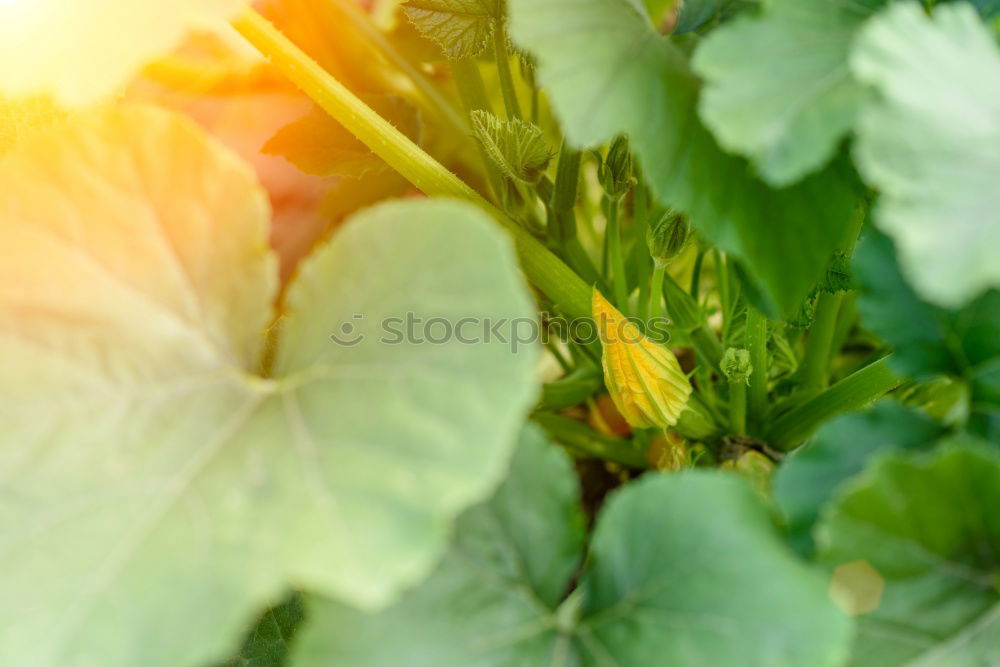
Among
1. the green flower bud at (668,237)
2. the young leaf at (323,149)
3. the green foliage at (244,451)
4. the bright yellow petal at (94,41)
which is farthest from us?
the young leaf at (323,149)

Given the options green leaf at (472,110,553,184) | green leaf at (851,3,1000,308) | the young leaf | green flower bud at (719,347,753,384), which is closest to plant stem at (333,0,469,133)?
the young leaf

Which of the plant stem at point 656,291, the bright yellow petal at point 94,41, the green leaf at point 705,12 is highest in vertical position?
the bright yellow petal at point 94,41

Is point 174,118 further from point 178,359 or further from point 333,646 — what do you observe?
point 333,646

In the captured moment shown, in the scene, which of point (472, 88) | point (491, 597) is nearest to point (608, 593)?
point (491, 597)

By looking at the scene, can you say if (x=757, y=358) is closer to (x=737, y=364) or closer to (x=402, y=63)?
(x=737, y=364)

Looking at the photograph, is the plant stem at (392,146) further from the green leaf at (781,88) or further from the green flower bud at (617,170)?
the green leaf at (781,88)

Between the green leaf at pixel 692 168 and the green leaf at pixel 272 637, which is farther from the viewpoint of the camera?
the green leaf at pixel 272 637

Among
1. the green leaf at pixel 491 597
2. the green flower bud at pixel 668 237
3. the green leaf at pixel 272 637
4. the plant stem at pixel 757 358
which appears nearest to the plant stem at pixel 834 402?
the plant stem at pixel 757 358
